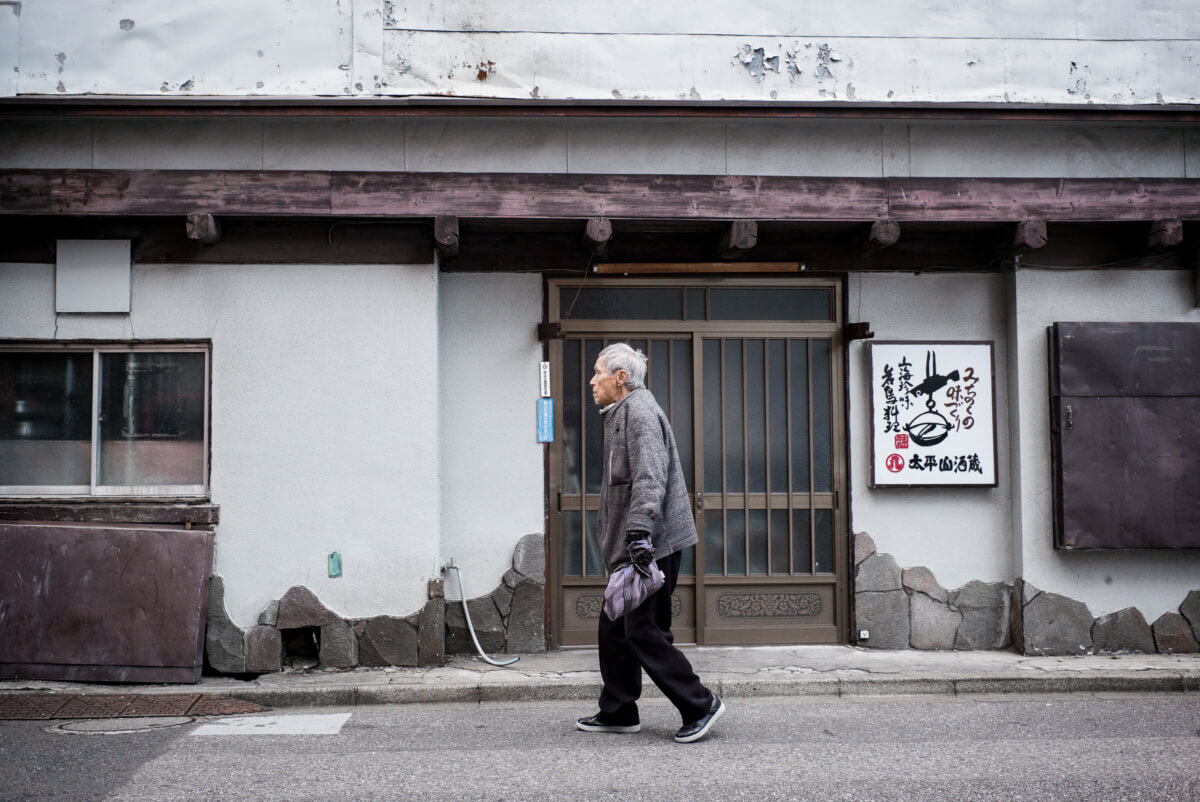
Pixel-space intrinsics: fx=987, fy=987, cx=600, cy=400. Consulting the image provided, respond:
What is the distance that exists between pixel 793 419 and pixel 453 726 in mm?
3612

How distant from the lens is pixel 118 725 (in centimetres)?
571

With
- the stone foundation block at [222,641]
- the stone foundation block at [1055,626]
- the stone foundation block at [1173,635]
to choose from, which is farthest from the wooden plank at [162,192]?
the stone foundation block at [1173,635]

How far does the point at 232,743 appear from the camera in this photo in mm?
5305

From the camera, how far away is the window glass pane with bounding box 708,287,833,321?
7.78 metres

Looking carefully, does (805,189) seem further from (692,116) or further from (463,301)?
(463,301)

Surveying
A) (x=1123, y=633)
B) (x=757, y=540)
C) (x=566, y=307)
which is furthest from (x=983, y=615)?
(x=566, y=307)

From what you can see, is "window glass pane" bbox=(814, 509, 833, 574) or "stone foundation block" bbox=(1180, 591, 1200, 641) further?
"window glass pane" bbox=(814, 509, 833, 574)

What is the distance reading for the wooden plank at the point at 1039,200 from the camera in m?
7.24

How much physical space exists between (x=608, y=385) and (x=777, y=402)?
282cm

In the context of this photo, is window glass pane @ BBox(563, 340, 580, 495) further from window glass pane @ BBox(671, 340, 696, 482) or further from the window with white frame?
the window with white frame

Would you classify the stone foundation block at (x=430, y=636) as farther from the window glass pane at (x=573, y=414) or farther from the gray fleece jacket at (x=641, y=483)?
the gray fleece jacket at (x=641, y=483)

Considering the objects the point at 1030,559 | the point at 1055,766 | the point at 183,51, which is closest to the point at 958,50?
the point at 1030,559

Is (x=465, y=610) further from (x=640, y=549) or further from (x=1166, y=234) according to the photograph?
(x=1166, y=234)

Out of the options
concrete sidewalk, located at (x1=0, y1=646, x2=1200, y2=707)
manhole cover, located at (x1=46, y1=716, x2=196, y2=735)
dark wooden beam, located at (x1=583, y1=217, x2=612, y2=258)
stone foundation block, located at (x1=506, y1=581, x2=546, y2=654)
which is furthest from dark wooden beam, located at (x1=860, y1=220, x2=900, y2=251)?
manhole cover, located at (x1=46, y1=716, x2=196, y2=735)
